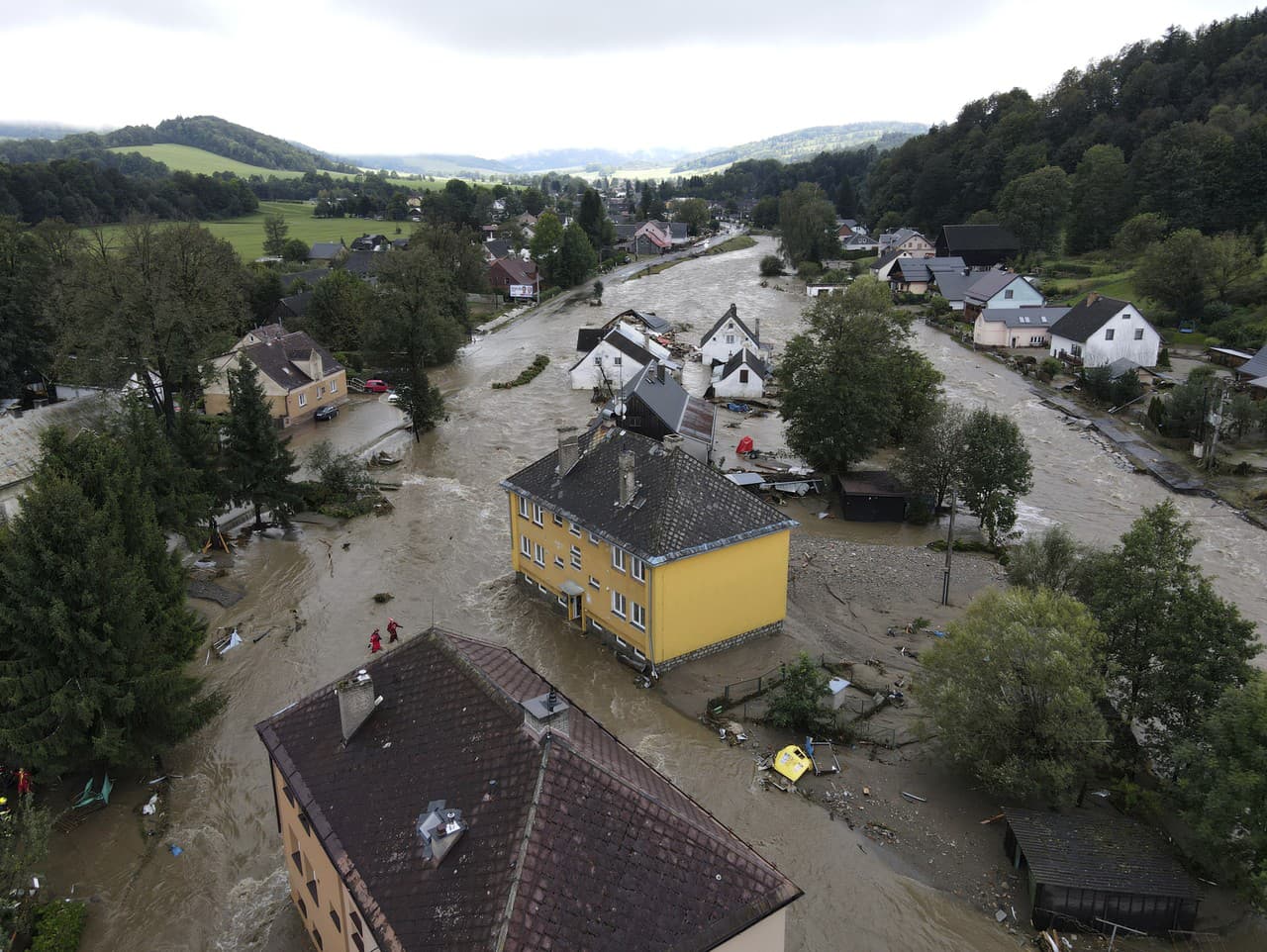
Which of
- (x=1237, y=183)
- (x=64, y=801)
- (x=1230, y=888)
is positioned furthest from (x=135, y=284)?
(x=1237, y=183)

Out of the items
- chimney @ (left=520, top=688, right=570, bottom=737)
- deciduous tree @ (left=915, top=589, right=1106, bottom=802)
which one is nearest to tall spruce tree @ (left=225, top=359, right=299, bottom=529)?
chimney @ (left=520, top=688, right=570, bottom=737)

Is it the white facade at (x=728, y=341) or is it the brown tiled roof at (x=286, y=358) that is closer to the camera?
the brown tiled roof at (x=286, y=358)

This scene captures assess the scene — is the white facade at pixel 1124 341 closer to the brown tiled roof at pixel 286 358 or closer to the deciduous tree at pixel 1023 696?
the deciduous tree at pixel 1023 696

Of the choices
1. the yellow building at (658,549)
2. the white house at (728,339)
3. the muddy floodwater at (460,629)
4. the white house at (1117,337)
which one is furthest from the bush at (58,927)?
the white house at (1117,337)

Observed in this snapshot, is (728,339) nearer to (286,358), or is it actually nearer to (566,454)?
(286,358)

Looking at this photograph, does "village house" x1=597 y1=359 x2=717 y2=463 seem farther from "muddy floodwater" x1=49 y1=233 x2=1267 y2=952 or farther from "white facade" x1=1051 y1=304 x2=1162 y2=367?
"white facade" x1=1051 y1=304 x2=1162 y2=367

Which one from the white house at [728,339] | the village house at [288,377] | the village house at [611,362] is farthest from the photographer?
the white house at [728,339]

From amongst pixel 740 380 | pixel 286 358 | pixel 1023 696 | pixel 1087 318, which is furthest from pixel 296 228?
pixel 1023 696
